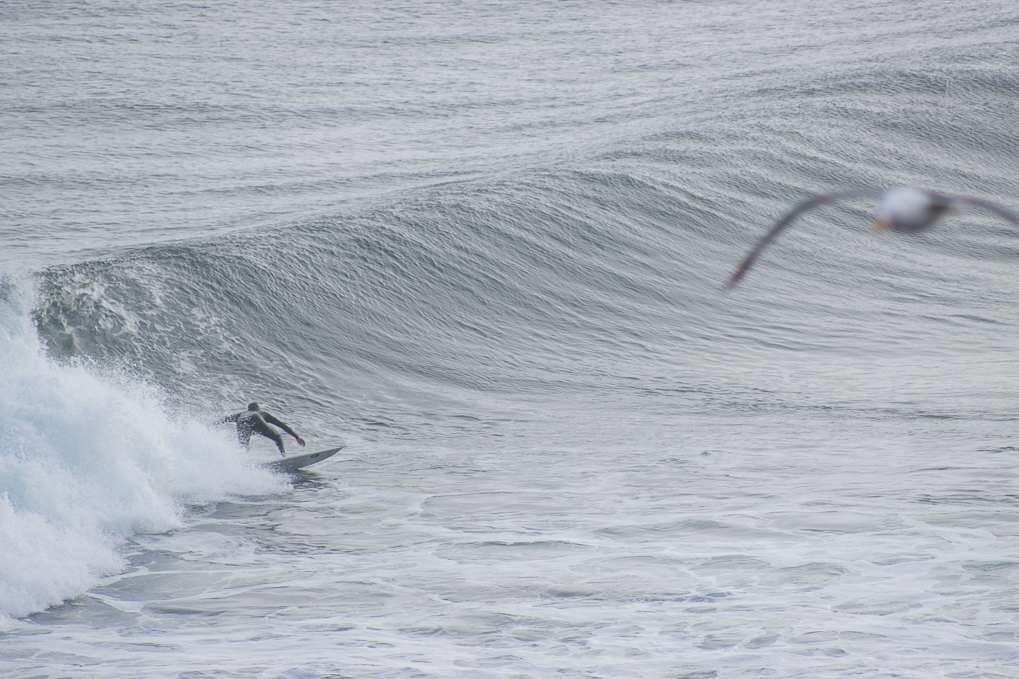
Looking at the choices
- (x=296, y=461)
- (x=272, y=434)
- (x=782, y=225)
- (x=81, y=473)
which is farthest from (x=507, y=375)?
(x=782, y=225)

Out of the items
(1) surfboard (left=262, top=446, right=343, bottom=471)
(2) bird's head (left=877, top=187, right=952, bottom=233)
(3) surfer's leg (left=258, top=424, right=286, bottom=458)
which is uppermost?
(2) bird's head (left=877, top=187, right=952, bottom=233)

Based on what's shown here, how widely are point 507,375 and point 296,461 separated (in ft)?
16.0

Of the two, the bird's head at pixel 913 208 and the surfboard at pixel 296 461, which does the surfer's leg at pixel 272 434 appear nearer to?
the surfboard at pixel 296 461

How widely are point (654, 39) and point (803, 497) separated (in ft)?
117

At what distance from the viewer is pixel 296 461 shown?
11.9 meters

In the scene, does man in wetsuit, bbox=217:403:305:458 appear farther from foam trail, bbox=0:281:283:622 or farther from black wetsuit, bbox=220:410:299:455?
foam trail, bbox=0:281:283:622

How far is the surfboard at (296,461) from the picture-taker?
1175 cm

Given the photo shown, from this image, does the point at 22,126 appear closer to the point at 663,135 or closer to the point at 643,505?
the point at 663,135

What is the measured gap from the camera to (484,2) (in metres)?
48.0

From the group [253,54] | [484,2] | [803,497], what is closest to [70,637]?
[803,497]

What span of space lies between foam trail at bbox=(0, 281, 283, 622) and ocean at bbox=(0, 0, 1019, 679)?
0.04 meters

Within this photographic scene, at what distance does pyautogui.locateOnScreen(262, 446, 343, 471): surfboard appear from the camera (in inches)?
463

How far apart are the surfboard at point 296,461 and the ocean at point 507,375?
0.21 meters

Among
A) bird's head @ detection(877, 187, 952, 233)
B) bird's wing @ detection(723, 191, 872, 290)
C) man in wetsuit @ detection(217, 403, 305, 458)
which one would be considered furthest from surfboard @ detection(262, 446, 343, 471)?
bird's head @ detection(877, 187, 952, 233)
